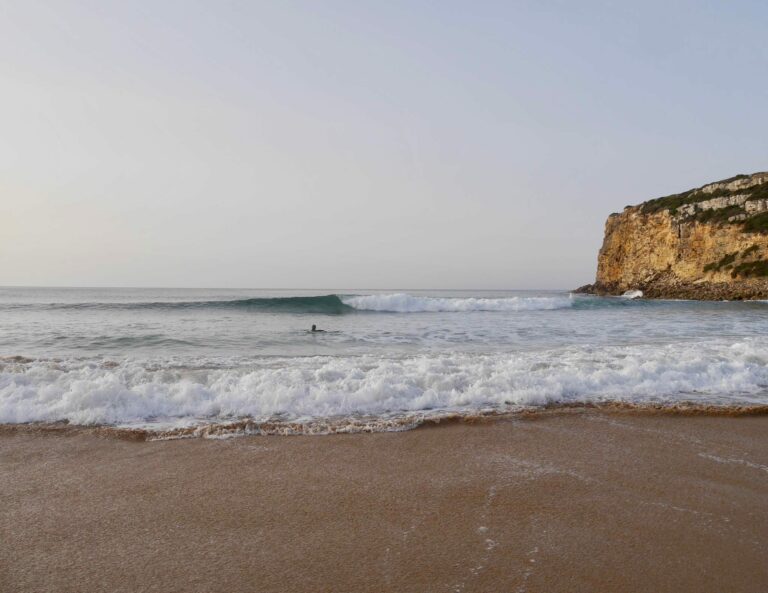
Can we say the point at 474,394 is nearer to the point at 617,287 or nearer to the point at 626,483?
the point at 626,483

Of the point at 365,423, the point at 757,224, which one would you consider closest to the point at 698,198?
the point at 757,224

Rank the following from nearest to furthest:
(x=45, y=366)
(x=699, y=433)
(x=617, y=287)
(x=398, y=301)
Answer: (x=699, y=433) < (x=45, y=366) < (x=398, y=301) < (x=617, y=287)

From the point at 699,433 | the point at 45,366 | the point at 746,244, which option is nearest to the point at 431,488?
the point at 699,433

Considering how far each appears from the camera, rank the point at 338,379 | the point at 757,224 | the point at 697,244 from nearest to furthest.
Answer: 1. the point at 338,379
2. the point at 757,224
3. the point at 697,244

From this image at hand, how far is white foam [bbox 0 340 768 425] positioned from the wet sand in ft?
2.53

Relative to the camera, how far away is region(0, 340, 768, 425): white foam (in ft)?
16.9

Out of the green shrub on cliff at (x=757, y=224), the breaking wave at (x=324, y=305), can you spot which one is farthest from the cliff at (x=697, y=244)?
the breaking wave at (x=324, y=305)

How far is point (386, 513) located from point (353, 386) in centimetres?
303

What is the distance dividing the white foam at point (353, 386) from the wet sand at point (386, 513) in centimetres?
77

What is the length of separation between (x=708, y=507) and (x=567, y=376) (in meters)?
3.50

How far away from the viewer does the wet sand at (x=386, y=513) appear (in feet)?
7.72

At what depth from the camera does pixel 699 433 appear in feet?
15.1

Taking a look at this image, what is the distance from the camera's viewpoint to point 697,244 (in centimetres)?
4762

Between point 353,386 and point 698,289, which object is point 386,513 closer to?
point 353,386
